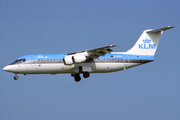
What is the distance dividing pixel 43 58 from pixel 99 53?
16.1 ft

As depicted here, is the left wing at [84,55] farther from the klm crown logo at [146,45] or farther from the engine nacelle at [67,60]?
the klm crown logo at [146,45]

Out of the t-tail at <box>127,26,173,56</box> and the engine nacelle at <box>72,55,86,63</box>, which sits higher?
the t-tail at <box>127,26,173,56</box>

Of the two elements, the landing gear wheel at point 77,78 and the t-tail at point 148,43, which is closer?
the landing gear wheel at point 77,78

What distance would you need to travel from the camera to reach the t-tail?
105 feet

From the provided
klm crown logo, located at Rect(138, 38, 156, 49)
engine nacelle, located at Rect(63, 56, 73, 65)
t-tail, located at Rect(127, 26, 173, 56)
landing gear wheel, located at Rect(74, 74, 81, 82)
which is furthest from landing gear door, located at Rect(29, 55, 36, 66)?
klm crown logo, located at Rect(138, 38, 156, 49)

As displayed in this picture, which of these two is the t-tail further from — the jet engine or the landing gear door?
the landing gear door

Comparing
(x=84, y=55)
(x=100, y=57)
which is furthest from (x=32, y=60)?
(x=100, y=57)

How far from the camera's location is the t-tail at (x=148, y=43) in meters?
32.0

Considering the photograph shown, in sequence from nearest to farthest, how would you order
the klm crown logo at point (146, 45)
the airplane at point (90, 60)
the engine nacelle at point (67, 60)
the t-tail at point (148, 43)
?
the engine nacelle at point (67, 60), the airplane at point (90, 60), the t-tail at point (148, 43), the klm crown logo at point (146, 45)

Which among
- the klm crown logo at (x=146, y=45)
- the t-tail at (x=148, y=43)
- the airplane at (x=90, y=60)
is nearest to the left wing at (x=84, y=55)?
the airplane at (x=90, y=60)

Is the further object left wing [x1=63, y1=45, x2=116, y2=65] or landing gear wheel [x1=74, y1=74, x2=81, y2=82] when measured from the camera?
landing gear wheel [x1=74, y1=74, x2=81, y2=82]

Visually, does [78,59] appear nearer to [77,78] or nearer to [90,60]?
[90,60]

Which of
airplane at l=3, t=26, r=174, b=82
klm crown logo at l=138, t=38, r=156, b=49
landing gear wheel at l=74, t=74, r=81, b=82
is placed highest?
klm crown logo at l=138, t=38, r=156, b=49

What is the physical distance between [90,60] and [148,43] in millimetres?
6543
